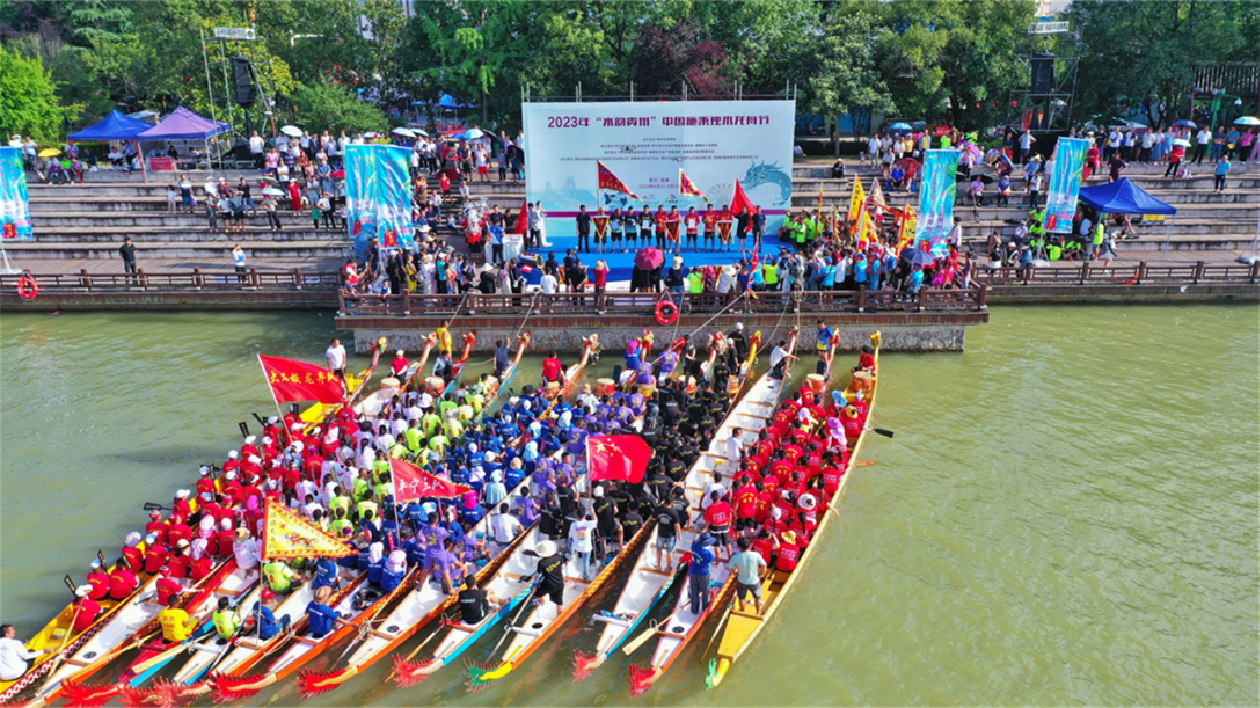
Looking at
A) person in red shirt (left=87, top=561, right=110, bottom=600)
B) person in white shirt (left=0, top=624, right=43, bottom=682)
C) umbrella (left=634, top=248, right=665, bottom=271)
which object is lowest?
person in white shirt (left=0, top=624, right=43, bottom=682)

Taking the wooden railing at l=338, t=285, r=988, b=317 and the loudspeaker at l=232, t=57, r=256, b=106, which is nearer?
the wooden railing at l=338, t=285, r=988, b=317

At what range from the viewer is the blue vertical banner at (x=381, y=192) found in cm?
2617

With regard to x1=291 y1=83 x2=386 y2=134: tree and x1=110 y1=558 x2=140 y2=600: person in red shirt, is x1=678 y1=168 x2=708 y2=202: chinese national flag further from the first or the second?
x1=110 y1=558 x2=140 y2=600: person in red shirt

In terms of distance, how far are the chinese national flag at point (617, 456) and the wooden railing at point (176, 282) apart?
1723cm

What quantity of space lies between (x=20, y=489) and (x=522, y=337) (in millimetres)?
11962

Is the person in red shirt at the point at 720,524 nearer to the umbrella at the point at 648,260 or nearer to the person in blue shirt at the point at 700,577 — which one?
the person in blue shirt at the point at 700,577

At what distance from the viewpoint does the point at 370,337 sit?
25.4 metres

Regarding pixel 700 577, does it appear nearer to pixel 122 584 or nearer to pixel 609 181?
pixel 122 584

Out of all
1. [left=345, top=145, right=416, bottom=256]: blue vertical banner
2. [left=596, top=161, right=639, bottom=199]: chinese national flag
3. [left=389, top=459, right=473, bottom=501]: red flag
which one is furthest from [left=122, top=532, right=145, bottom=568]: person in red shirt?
[left=596, top=161, right=639, bottom=199]: chinese national flag

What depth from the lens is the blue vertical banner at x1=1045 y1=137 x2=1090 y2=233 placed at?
28.9 metres

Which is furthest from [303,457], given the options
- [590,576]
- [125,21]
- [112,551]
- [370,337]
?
[125,21]

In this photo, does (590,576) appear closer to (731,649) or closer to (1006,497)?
(731,649)

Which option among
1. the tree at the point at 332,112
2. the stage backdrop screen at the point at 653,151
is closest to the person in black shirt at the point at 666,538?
the stage backdrop screen at the point at 653,151

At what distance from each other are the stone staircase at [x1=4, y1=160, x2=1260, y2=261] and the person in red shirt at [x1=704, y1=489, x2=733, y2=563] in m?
20.2
